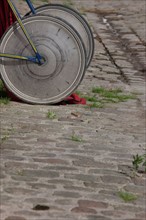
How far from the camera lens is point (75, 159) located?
5246 millimetres

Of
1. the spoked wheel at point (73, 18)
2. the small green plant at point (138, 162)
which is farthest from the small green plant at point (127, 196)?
the spoked wheel at point (73, 18)

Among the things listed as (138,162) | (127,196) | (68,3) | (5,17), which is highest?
(68,3)

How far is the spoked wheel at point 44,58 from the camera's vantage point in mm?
6656

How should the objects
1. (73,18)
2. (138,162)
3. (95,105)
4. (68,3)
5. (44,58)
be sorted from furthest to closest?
(68,3), (73,18), (95,105), (44,58), (138,162)

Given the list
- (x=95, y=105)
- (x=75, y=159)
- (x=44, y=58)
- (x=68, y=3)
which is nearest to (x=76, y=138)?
(x=75, y=159)

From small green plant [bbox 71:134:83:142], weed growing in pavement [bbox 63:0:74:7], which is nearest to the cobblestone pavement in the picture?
small green plant [bbox 71:134:83:142]

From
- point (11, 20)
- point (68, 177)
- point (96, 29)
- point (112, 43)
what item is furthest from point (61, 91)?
point (96, 29)

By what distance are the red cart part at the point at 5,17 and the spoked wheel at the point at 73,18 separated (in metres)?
0.45

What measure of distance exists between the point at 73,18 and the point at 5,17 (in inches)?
33.5

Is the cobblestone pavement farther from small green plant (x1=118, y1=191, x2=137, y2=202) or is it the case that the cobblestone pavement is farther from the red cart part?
the red cart part

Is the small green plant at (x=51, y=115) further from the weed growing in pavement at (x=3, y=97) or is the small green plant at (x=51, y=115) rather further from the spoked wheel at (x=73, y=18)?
the spoked wheel at (x=73, y=18)

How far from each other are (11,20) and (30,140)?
1.76m

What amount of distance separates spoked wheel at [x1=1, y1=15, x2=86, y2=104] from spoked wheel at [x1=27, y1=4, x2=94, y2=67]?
708 millimetres

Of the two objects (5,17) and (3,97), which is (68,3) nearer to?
(5,17)
